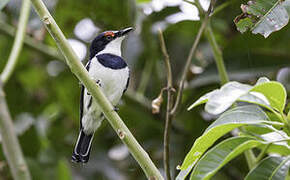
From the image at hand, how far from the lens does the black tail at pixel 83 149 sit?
91.7 inches

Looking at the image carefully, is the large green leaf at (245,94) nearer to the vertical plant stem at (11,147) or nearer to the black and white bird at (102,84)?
the vertical plant stem at (11,147)

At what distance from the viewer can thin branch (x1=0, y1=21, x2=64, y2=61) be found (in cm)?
287

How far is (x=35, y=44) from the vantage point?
291 centimetres

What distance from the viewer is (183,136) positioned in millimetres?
2674

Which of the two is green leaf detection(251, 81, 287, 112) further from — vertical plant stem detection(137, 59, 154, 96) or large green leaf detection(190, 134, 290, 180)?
vertical plant stem detection(137, 59, 154, 96)

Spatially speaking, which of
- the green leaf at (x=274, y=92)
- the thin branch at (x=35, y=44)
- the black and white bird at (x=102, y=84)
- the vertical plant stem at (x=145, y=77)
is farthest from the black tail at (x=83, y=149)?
the green leaf at (x=274, y=92)

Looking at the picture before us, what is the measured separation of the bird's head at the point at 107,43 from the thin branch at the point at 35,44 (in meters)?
0.26

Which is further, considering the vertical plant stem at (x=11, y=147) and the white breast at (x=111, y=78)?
the white breast at (x=111, y=78)

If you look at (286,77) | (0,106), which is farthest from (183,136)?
(0,106)

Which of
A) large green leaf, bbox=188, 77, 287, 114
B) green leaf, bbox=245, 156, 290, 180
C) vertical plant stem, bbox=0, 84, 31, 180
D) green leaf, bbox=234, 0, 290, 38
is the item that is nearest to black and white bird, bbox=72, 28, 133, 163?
vertical plant stem, bbox=0, 84, 31, 180

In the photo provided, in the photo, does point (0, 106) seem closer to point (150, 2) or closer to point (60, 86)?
point (60, 86)

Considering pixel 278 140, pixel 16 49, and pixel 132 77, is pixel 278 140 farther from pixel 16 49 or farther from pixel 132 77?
pixel 132 77

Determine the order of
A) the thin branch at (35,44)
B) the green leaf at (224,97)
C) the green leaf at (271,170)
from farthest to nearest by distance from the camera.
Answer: the thin branch at (35,44) < the green leaf at (271,170) < the green leaf at (224,97)

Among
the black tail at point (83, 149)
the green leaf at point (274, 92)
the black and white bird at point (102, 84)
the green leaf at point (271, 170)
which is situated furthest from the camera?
the black and white bird at point (102, 84)
